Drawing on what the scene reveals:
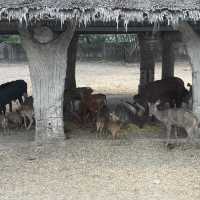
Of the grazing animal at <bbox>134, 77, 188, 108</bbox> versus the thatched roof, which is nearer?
the thatched roof

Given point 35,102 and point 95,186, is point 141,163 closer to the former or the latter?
point 95,186

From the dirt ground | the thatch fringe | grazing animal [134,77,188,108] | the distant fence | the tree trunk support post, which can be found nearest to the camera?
the dirt ground

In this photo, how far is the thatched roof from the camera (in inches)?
347

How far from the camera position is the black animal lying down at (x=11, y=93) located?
13125mm

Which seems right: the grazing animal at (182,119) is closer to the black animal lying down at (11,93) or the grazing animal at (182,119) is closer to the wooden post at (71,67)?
Result: the black animal lying down at (11,93)

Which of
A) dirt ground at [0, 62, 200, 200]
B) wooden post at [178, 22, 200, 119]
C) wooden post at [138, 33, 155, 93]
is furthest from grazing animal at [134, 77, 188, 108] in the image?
wooden post at [178, 22, 200, 119]

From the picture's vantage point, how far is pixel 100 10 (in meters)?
8.79

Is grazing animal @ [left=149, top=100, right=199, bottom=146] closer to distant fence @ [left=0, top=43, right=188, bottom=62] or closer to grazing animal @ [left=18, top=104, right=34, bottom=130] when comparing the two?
grazing animal @ [left=18, top=104, right=34, bottom=130]

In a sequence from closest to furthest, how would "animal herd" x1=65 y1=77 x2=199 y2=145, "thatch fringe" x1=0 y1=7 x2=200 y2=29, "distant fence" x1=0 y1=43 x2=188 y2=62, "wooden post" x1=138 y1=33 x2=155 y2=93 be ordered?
"thatch fringe" x1=0 y1=7 x2=200 y2=29, "animal herd" x1=65 y1=77 x2=199 y2=145, "wooden post" x1=138 y1=33 x2=155 y2=93, "distant fence" x1=0 y1=43 x2=188 y2=62

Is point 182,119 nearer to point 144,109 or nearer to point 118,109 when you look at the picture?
point 144,109

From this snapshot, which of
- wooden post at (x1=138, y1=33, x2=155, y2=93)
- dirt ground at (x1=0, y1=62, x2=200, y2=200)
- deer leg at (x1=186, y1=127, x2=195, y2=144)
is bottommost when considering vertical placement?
dirt ground at (x1=0, y1=62, x2=200, y2=200)

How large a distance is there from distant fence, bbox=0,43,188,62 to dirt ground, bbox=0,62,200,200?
2208 centimetres

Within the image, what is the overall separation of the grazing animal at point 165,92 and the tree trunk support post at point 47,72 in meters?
3.46

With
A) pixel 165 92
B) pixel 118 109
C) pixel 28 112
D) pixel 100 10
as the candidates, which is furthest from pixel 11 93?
pixel 100 10
